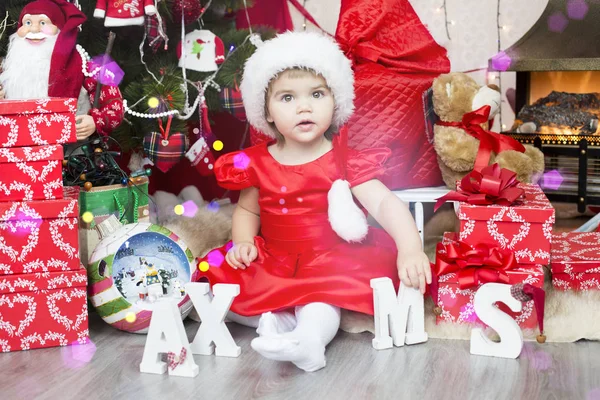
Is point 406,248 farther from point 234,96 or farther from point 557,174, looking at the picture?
point 557,174

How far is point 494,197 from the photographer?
1694 millimetres

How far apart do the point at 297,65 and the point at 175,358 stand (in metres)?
0.73

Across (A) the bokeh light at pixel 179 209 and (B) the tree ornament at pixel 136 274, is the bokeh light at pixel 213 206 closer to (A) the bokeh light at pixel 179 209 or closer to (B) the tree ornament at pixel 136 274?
(A) the bokeh light at pixel 179 209

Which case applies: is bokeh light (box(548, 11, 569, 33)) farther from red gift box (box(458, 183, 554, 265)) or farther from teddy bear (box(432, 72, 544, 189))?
red gift box (box(458, 183, 554, 265))

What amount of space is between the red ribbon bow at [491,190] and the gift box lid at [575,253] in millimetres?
205

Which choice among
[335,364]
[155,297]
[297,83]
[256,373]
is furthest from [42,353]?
[297,83]

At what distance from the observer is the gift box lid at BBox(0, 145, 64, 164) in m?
1.63

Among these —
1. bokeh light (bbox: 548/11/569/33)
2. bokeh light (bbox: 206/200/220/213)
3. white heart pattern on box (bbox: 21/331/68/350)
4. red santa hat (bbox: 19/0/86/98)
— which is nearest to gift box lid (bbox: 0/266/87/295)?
white heart pattern on box (bbox: 21/331/68/350)

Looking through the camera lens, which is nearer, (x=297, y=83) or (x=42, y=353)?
(x=42, y=353)

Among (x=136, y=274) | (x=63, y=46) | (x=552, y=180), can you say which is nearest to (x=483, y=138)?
(x=552, y=180)

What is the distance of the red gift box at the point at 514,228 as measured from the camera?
1.64 m

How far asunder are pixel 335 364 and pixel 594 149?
146 centimetres

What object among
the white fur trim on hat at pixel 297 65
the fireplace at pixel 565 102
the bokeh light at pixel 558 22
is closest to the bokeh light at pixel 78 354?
the white fur trim on hat at pixel 297 65

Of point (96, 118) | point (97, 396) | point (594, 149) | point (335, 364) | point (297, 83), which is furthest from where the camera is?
point (594, 149)
